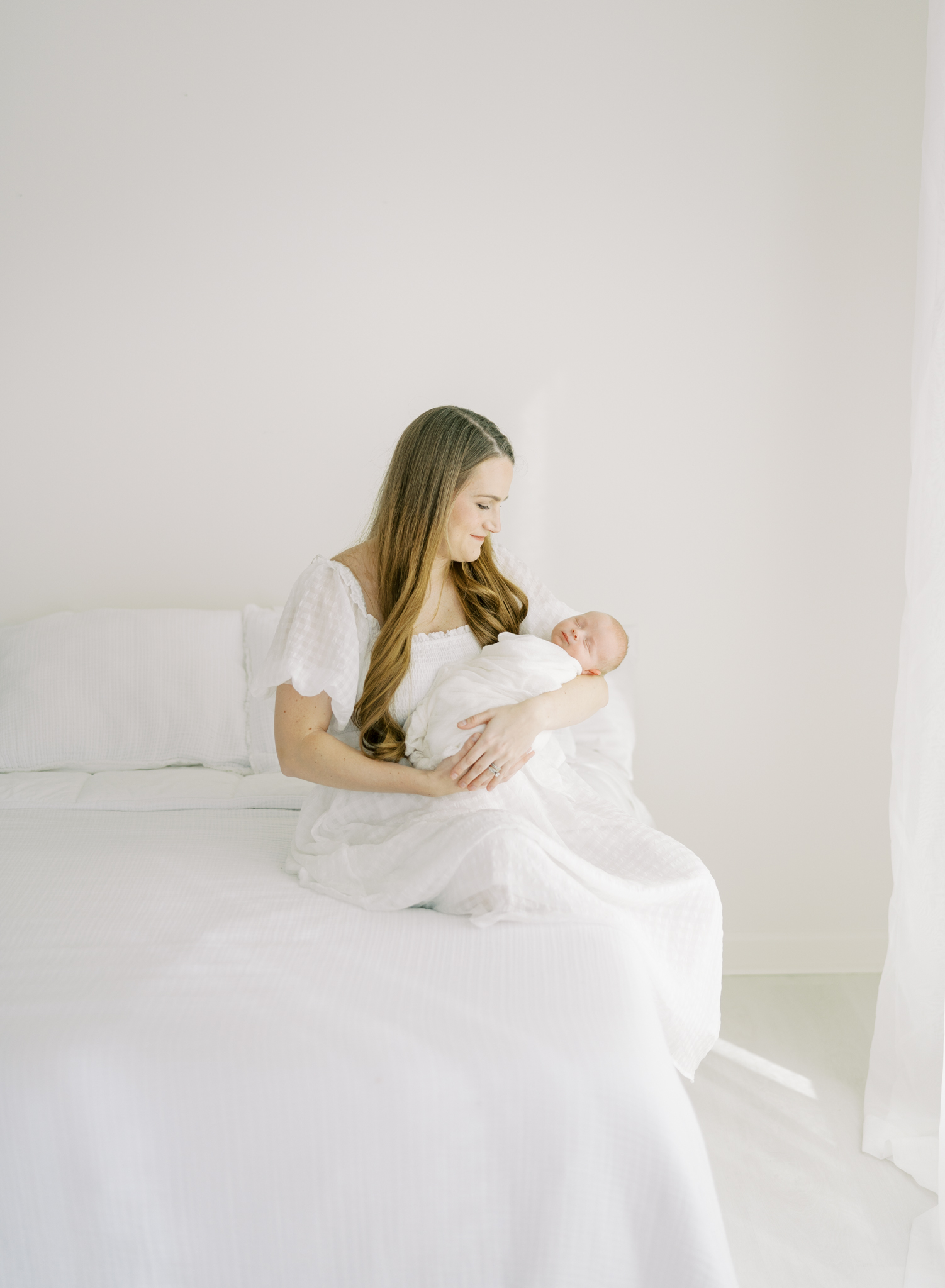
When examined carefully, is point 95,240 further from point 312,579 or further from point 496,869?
point 496,869

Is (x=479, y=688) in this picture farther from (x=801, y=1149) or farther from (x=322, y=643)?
(x=801, y=1149)

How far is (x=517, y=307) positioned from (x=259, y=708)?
1.21 meters

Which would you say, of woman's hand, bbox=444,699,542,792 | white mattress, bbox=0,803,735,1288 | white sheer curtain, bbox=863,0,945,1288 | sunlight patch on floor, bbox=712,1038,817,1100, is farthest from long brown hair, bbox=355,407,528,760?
sunlight patch on floor, bbox=712,1038,817,1100

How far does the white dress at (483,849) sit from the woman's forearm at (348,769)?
5 centimetres

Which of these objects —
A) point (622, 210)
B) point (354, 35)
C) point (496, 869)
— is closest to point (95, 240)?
point (354, 35)

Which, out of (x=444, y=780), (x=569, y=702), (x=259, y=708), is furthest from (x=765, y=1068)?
(x=259, y=708)

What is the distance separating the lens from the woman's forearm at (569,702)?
1576 mm

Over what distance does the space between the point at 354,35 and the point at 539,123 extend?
490 mm

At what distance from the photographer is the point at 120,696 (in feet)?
6.99

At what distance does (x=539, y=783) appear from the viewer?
1.62m

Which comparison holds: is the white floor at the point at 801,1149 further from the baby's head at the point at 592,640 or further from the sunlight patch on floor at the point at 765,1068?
the baby's head at the point at 592,640

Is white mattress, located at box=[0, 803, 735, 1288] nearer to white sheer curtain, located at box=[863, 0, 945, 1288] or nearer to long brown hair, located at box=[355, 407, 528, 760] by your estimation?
long brown hair, located at box=[355, 407, 528, 760]

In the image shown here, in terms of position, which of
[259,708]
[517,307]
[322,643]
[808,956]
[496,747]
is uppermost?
[517,307]

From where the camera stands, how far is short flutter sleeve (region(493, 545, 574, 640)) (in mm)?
1850
